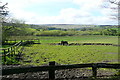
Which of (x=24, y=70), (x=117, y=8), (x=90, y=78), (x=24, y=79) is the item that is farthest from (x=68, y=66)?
(x=117, y=8)

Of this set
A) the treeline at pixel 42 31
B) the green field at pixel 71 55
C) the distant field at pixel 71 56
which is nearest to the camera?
the distant field at pixel 71 56

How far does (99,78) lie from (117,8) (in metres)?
3.83

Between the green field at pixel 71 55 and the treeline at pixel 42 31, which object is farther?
the treeline at pixel 42 31

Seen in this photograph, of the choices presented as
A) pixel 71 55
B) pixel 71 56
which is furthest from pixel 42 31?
pixel 71 56

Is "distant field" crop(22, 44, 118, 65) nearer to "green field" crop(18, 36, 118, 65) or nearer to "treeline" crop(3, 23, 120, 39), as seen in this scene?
"green field" crop(18, 36, 118, 65)

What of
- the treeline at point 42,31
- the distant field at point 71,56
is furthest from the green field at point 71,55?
the treeline at point 42,31

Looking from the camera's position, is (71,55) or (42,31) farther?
(42,31)

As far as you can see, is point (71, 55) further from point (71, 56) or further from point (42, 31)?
point (42, 31)

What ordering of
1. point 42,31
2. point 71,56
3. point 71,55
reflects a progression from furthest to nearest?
point 42,31
point 71,55
point 71,56

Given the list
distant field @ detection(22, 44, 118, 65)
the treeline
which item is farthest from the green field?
the treeline

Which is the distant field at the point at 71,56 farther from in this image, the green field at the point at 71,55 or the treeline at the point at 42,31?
the treeline at the point at 42,31

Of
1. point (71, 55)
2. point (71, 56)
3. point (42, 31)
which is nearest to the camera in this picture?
point (71, 56)

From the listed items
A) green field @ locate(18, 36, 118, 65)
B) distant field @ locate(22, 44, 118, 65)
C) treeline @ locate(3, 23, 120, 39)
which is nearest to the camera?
distant field @ locate(22, 44, 118, 65)

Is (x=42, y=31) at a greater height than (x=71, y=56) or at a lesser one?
greater
